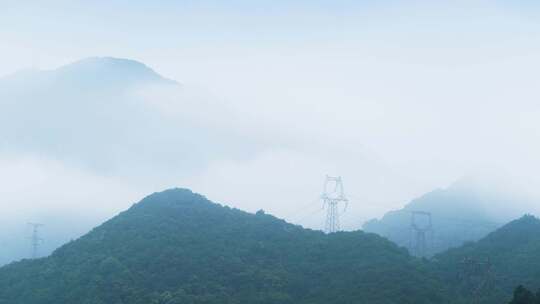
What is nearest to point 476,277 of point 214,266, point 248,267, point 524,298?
point 248,267

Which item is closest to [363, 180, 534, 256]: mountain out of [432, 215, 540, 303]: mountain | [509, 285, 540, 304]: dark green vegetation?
[432, 215, 540, 303]: mountain

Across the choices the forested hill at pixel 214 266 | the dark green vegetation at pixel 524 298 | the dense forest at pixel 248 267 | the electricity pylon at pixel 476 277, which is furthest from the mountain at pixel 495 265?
the dark green vegetation at pixel 524 298

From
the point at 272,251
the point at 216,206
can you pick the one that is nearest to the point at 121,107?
the point at 216,206

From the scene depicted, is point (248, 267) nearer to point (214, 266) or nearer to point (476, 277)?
point (214, 266)

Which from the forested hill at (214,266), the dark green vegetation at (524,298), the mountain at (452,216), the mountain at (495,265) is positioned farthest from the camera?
the mountain at (452,216)

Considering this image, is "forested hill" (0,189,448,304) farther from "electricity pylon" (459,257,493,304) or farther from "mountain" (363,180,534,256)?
"mountain" (363,180,534,256)

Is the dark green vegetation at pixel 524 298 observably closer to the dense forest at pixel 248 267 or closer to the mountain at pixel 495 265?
the dense forest at pixel 248 267
